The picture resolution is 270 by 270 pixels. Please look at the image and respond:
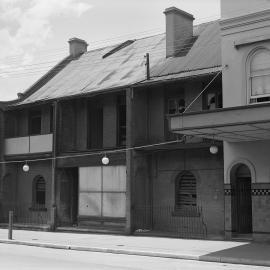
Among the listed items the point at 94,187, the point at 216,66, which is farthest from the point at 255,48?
the point at 94,187

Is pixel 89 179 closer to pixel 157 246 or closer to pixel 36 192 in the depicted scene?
pixel 36 192

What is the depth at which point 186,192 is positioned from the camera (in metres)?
22.8

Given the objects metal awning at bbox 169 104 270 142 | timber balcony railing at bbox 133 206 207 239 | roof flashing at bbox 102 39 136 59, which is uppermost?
roof flashing at bbox 102 39 136 59

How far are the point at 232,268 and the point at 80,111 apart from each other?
15052 millimetres

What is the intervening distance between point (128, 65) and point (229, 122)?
41.7 feet

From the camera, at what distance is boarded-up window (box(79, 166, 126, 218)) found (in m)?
23.7

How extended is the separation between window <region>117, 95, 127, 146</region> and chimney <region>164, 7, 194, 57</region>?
3.15 metres

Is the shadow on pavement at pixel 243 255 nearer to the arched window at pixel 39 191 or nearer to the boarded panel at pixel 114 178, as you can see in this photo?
the boarded panel at pixel 114 178

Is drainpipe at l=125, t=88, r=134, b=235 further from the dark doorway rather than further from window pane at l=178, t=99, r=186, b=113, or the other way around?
the dark doorway

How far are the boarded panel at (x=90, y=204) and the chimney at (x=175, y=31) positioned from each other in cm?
760

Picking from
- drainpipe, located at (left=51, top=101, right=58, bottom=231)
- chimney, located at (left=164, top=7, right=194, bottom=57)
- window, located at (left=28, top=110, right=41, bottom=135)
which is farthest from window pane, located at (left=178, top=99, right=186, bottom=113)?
window, located at (left=28, top=110, right=41, bottom=135)

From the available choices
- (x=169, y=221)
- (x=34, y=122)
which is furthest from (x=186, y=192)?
(x=34, y=122)

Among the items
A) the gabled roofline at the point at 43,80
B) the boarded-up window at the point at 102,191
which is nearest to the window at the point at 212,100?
the boarded-up window at the point at 102,191

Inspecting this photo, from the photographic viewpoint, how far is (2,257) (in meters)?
15.6
